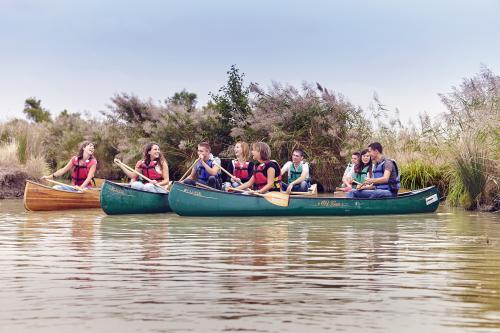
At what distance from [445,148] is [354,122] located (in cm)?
415

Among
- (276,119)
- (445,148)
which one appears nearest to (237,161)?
(445,148)

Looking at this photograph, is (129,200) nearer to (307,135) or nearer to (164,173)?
(164,173)

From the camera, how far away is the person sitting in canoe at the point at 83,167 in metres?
16.7

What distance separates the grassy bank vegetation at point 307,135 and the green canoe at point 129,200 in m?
5.00

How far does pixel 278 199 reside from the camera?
14.9 m

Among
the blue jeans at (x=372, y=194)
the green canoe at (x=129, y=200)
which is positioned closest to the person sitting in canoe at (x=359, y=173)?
the blue jeans at (x=372, y=194)

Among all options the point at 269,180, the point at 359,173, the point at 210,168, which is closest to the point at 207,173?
the point at 210,168

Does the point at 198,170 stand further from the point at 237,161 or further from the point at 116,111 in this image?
the point at 116,111

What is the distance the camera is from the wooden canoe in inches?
643

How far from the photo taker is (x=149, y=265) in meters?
8.31

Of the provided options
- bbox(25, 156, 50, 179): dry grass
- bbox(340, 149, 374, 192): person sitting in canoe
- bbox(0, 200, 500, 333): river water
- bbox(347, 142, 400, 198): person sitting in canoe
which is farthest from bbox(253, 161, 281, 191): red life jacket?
bbox(25, 156, 50, 179): dry grass

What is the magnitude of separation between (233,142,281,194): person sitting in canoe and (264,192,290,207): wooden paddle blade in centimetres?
33

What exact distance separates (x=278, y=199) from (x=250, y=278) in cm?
748

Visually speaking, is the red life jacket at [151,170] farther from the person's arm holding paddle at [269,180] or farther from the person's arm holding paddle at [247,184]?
the person's arm holding paddle at [269,180]
